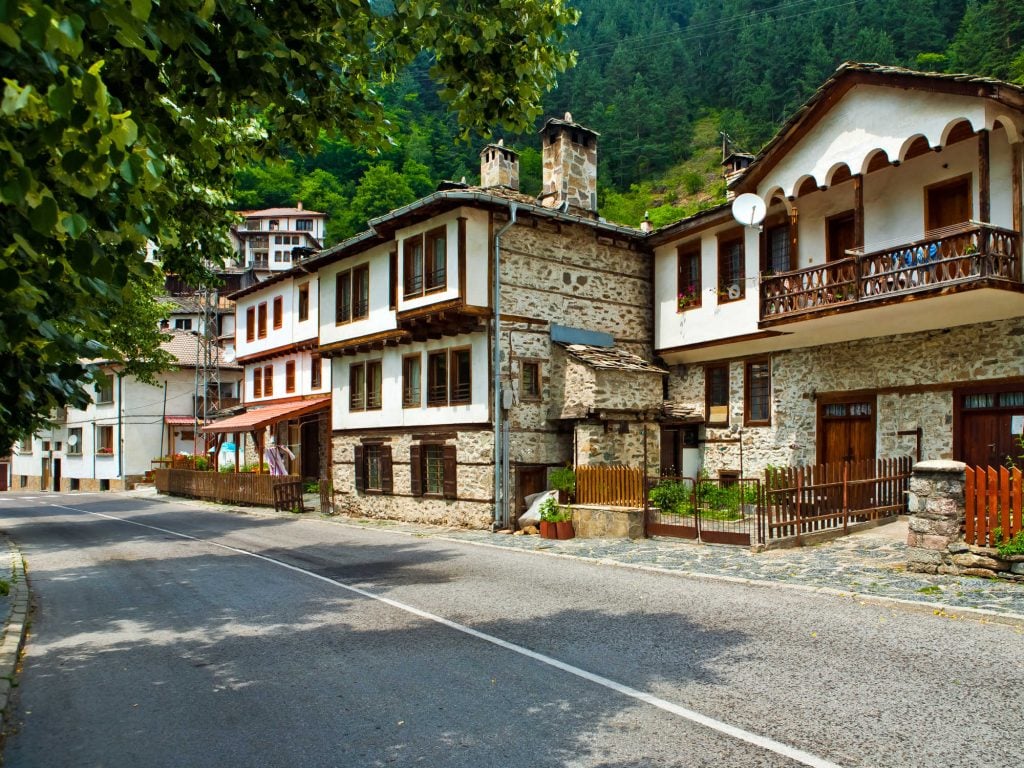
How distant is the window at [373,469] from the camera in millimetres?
23734

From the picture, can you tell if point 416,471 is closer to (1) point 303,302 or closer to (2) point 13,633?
(1) point 303,302

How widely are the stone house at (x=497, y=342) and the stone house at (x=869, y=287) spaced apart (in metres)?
2.39

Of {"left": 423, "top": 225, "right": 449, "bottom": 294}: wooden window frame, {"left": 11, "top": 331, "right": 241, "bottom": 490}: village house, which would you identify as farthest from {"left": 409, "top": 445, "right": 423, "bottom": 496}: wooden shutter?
{"left": 11, "top": 331, "right": 241, "bottom": 490}: village house

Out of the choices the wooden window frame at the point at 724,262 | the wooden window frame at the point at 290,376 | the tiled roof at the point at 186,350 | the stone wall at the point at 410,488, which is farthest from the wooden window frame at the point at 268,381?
the wooden window frame at the point at 724,262

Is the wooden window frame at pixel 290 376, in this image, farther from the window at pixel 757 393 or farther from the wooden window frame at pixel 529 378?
the window at pixel 757 393

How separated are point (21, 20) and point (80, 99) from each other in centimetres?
34

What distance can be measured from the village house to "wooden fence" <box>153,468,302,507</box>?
262 inches

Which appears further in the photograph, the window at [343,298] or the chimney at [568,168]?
the window at [343,298]

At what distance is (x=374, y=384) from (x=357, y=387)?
3.58 ft

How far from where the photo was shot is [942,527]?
35.4 ft

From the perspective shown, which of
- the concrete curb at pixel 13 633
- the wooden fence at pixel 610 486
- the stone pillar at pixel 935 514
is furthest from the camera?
the wooden fence at pixel 610 486

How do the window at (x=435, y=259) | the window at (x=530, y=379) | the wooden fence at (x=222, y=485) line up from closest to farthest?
1. the window at (x=530, y=379)
2. the window at (x=435, y=259)
3. the wooden fence at (x=222, y=485)

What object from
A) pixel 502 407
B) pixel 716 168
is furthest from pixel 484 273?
pixel 716 168

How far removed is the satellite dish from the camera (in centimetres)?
1819
